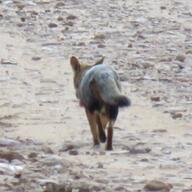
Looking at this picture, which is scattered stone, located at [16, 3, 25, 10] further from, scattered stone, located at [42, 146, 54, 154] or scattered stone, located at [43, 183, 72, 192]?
scattered stone, located at [43, 183, 72, 192]

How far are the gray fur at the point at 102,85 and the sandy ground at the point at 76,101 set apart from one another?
448mm

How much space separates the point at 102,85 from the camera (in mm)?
9734

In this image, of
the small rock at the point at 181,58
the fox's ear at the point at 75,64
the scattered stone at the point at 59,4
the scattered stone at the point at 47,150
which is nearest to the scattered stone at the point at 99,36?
the small rock at the point at 181,58

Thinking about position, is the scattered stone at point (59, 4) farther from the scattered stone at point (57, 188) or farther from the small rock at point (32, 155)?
the scattered stone at point (57, 188)

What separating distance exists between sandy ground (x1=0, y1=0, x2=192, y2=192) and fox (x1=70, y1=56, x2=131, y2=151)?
168mm

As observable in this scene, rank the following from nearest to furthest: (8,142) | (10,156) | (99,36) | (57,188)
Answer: (57,188) < (10,156) < (8,142) < (99,36)

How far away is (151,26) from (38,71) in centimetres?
547

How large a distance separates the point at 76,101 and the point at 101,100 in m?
2.86

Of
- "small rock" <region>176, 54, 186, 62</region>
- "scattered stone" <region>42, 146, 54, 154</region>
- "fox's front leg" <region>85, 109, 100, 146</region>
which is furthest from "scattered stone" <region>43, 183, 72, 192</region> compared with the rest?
"small rock" <region>176, 54, 186, 62</region>

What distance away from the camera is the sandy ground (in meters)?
8.20

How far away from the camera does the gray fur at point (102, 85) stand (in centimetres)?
964

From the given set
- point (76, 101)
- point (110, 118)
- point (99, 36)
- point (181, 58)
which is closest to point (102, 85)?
point (110, 118)

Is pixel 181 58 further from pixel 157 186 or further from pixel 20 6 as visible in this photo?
pixel 157 186

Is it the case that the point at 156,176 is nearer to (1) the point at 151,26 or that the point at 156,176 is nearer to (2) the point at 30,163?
(2) the point at 30,163
